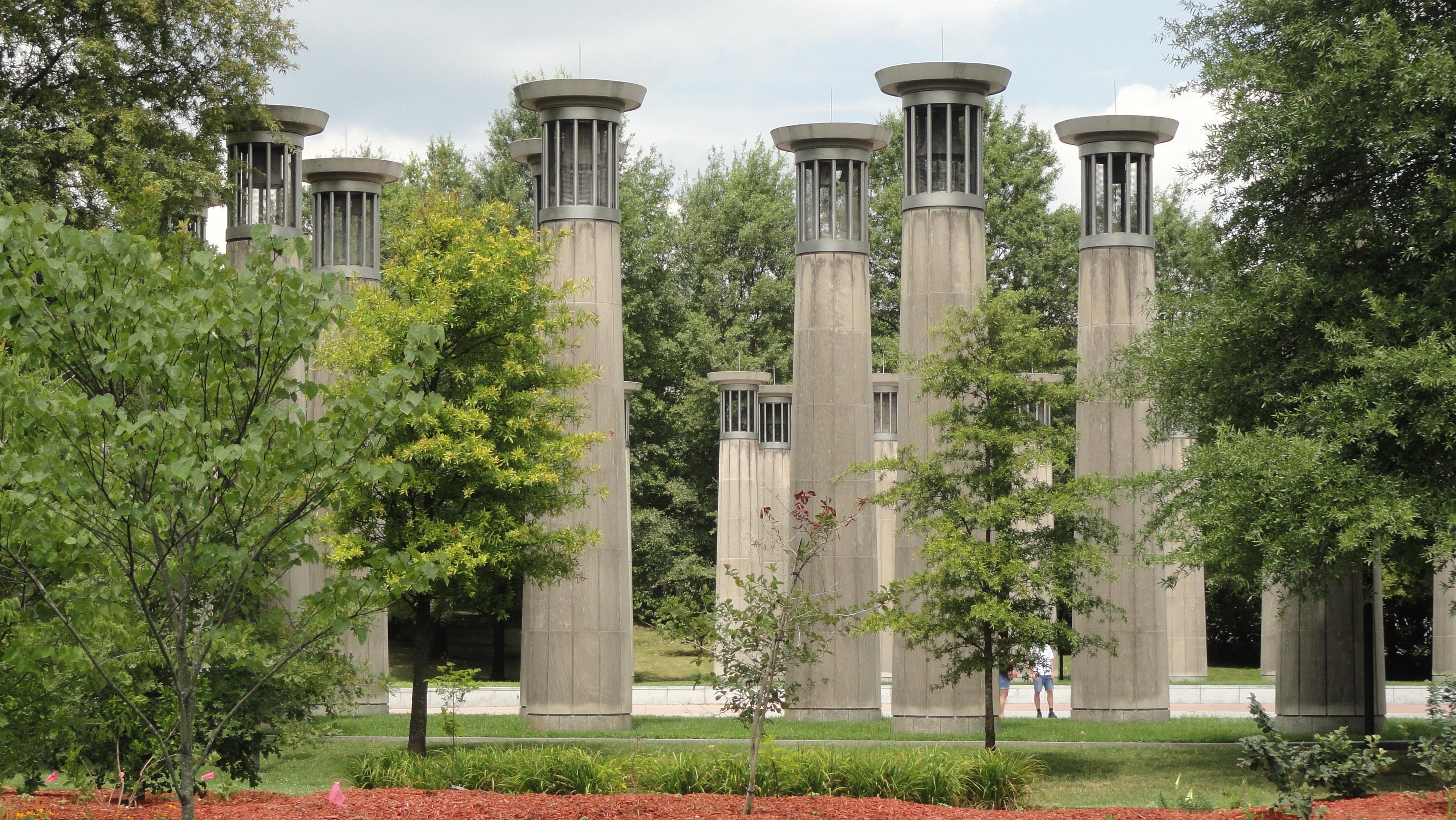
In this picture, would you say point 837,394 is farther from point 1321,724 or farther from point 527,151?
point 1321,724

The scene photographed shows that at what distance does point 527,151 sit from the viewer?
1078 inches

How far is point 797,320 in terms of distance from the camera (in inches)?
1001

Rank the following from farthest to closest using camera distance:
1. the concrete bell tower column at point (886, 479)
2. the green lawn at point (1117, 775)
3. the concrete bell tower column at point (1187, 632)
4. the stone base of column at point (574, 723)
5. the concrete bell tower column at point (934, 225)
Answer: the concrete bell tower column at point (886, 479) → the concrete bell tower column at point (1187, 632) → the concrete bell tower column at point (934, 225) → the stone base of column at point (574, 723) → the green lawn at point (1117, 775)

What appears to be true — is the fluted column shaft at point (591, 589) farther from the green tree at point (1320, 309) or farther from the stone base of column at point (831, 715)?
the green tree at point (1320, 309)

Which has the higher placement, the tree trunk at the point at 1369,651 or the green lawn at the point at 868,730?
the tree trunk at the point at 1369,651

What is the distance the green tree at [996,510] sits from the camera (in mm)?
18203

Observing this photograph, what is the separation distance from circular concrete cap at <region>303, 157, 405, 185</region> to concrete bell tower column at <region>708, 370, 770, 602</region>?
532 inches

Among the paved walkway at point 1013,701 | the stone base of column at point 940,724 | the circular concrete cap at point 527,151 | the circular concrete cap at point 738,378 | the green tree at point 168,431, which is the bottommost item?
the paved walkway at point 1013,701

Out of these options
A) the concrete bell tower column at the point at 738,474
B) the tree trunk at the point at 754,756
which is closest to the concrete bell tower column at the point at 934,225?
the tree trunk at the point at 754,756

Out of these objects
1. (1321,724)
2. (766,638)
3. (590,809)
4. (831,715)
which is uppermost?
(766,638)

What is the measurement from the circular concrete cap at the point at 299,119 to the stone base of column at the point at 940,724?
15.1 meters

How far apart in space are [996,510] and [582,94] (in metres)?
9.78

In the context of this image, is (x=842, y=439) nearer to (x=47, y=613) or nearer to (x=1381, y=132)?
(x=1381, y=132)

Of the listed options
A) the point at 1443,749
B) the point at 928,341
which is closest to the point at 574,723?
the point at 928,341
